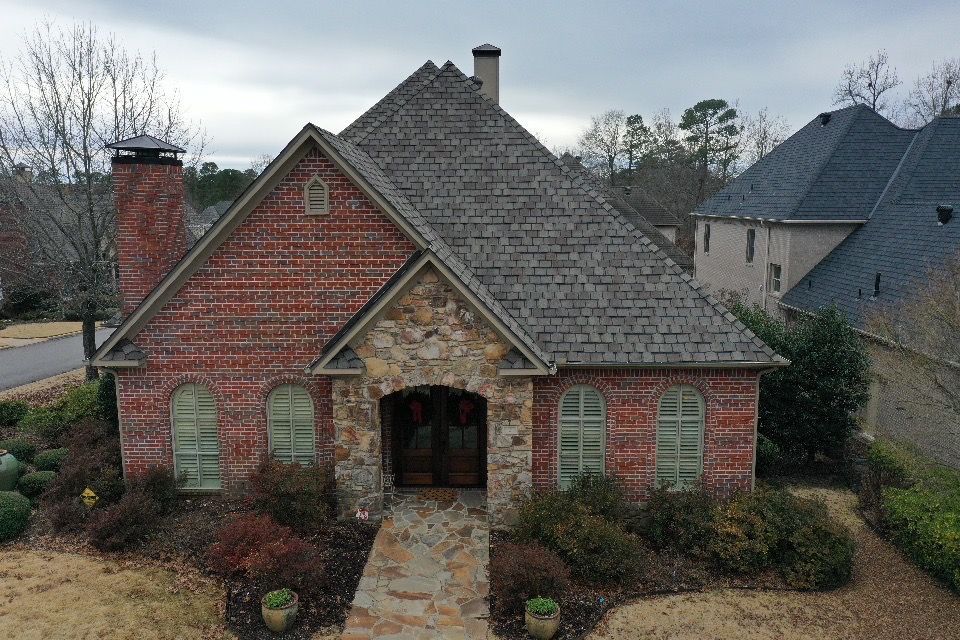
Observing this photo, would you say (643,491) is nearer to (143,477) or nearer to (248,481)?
(248,481)

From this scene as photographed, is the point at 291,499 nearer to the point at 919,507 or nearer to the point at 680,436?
the point at 680,436

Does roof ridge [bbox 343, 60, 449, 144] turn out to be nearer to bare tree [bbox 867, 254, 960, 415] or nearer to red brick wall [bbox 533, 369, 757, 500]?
red brick wall [bbox 533, 369, 757, 500]

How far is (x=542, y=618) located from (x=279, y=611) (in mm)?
3565

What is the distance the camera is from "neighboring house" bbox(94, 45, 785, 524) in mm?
10836

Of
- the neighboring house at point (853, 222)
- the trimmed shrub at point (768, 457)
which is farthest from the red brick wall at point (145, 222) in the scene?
the neighboring house at point (853, 222)

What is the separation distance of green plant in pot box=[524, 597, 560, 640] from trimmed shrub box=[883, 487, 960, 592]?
248 inches

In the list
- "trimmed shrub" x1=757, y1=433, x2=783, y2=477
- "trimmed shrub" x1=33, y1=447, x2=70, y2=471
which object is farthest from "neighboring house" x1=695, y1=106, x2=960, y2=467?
"trimmed shrub" x1=33, y1=447, x2=70, y2=471

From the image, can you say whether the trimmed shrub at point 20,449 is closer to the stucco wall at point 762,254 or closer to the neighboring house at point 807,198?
the stucco wall at point 762,254

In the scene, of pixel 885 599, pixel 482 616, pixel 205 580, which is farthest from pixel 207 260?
pixel 885 599

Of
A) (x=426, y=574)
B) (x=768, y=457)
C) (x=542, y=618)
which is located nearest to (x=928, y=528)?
(x=768, y=457)

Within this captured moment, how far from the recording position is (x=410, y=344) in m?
10.8

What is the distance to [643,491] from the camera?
38.9 ft

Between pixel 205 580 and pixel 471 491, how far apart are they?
512 cm

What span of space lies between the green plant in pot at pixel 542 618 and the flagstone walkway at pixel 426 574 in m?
0.70
